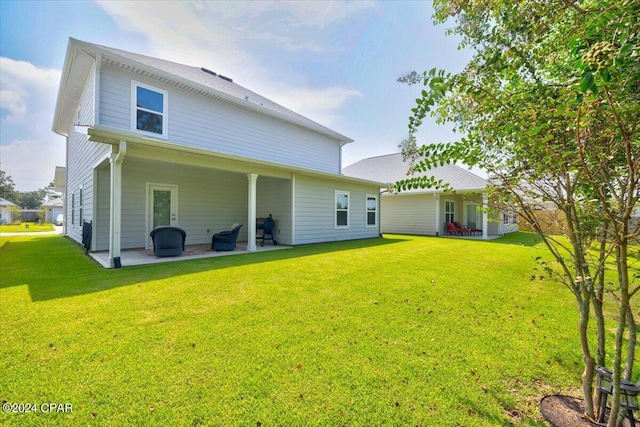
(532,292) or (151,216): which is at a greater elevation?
(151,216)

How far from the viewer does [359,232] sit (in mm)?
13250

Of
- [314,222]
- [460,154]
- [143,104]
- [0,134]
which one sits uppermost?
[0,134]

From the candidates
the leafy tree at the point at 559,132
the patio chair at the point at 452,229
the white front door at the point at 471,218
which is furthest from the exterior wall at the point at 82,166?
the white front door at the point at 471,218

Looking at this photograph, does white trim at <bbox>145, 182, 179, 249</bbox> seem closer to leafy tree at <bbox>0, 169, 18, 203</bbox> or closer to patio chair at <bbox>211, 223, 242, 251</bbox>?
patio chair at <bbox>211, 223, 242, 251</bbox>

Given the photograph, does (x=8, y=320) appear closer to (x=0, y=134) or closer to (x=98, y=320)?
(x=98, y=320)

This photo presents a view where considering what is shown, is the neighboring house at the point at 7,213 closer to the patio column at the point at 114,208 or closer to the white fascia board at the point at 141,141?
the white fascia board at the point at 141,141

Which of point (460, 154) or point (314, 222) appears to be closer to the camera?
point (460, 154)

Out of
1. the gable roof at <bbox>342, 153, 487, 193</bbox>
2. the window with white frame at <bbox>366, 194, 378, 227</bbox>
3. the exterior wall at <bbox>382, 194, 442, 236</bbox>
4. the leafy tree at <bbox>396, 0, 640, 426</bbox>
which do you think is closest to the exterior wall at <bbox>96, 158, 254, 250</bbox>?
the window with white frame at <bbox>366, 194, 378, 227</bbox>

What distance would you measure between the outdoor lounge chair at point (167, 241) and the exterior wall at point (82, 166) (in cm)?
216

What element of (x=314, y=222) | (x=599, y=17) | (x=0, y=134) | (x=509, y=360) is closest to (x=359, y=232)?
(x=314, y=222)

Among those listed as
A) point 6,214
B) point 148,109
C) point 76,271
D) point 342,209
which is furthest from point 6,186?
point 342,209

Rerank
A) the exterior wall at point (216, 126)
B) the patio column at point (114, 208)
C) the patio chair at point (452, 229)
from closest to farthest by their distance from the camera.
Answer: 1. the patio column at point (114, 208)
2. the exterior wall at point (216, 126)
3. the patio chair at point (452, 229)

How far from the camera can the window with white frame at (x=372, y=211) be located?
13.8 metres

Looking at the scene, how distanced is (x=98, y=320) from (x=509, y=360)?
4439mm
